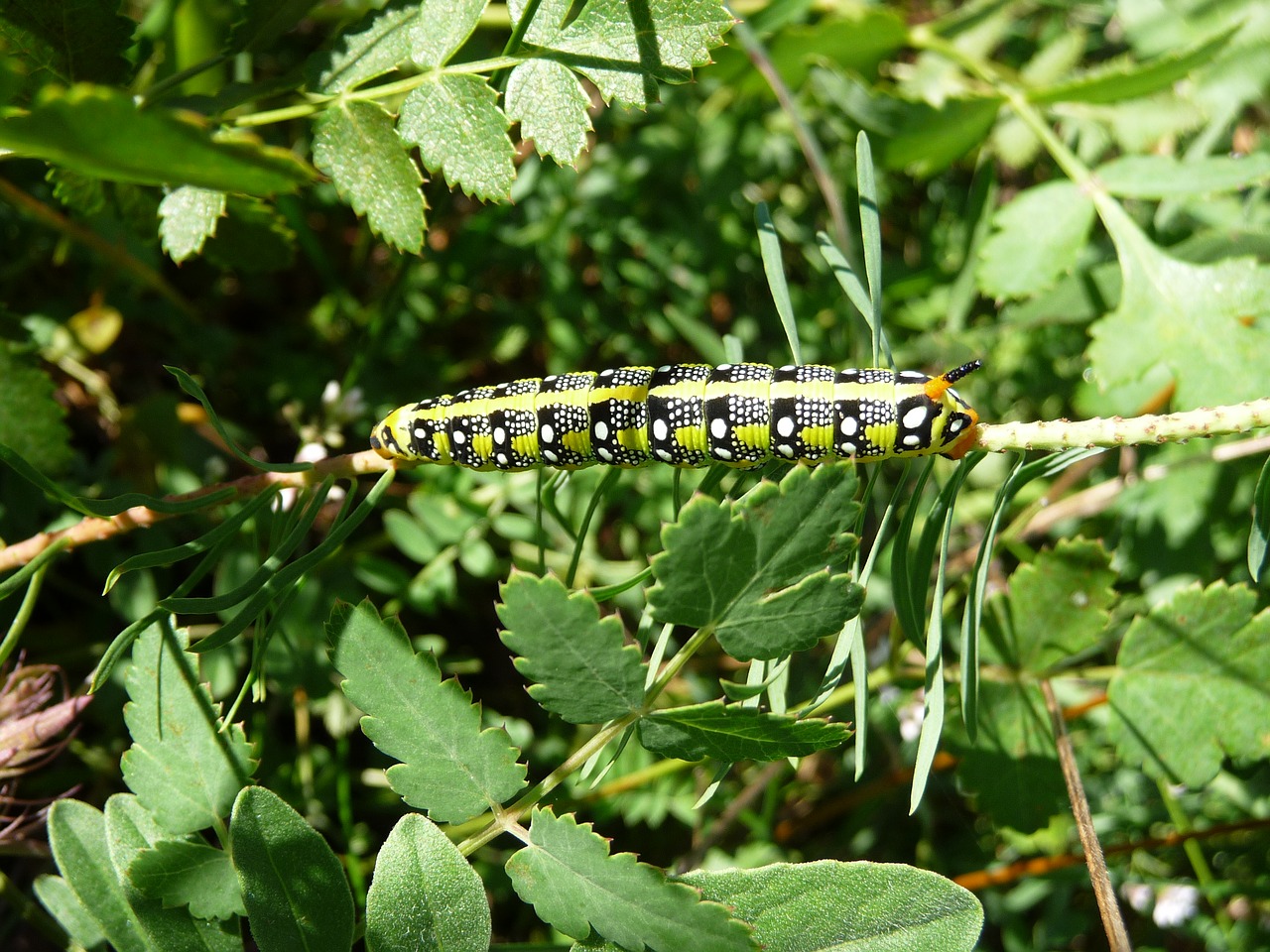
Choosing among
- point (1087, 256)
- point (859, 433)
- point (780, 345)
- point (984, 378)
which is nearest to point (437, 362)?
point (780, 345)

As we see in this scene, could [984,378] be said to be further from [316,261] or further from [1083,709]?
[316,261]

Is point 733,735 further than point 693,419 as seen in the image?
No

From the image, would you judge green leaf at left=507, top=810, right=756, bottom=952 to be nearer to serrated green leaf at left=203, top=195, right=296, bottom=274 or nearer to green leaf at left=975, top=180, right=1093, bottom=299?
serrated green leaf at left=203, top=195, right=296, bottom=274

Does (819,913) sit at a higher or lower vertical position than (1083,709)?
higher

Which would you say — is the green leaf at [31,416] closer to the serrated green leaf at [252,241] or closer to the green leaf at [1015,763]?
the serrated green leaf at [252,241]

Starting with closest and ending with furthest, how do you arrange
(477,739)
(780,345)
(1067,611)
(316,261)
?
(477,739) → (1067,611) → (316,261) → (780,345)

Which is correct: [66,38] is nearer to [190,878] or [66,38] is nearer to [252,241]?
[252,241]

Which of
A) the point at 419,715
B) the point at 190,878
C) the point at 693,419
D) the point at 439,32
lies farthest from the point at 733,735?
the point at 439,32
